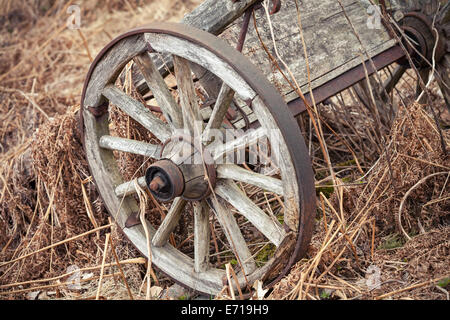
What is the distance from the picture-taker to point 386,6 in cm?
274

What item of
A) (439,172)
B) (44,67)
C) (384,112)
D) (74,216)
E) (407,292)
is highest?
(44,67)

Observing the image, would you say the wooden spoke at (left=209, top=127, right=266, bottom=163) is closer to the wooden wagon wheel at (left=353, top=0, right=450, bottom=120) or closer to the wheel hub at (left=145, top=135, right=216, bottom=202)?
the wheel hub at (left=145, top=135, right=216, bottom=202)

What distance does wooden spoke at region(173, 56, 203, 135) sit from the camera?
1.97m

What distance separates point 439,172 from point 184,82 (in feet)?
3.93

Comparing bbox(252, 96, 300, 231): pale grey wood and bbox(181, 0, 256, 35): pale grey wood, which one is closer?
bbox(252, 96, 300, 231): pale grey wood

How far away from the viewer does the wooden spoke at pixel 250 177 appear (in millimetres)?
1840

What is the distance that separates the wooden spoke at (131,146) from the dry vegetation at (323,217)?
0.63 feet

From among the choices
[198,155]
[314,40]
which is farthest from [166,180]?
[314,40]

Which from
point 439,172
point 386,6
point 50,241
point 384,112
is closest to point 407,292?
point 439,172

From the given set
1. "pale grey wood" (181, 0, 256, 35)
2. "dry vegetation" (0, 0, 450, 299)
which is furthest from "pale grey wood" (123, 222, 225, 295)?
"pale grey wood" (181, 0, 256, 35)

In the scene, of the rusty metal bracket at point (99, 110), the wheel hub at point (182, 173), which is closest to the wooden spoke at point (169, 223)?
the wheel hub at point (182, 173)

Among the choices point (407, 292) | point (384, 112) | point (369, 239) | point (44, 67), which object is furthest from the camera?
point (44, 67)

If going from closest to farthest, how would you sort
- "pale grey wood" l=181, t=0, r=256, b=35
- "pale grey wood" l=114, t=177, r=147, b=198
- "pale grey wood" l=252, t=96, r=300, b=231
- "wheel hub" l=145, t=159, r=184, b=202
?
"pale grey wood" l=252, t=96, r=300, b=231, "wheel hub" l=145, t=159, r=184, b=202, "pale grey wood" l=181, t=0, r=256, b=35, "pale grey wood" l=114, t=177, r=147, b=198
